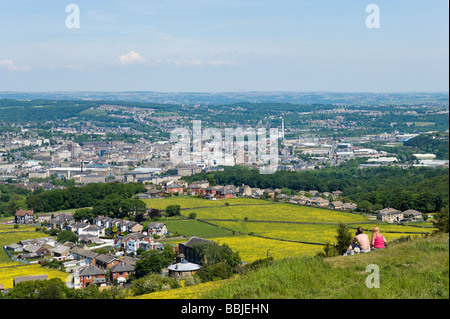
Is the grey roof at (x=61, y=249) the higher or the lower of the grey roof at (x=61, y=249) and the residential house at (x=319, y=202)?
the higher

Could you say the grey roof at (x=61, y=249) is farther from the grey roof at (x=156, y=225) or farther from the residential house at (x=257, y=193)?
the residential house at (x=257, y=193)

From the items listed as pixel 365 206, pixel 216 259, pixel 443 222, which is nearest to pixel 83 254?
pixel 216 259

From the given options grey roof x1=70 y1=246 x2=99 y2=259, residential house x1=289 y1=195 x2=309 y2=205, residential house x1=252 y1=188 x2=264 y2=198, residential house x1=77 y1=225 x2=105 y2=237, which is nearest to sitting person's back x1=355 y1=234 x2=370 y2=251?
grey roof x1=70 y1=246 x2=99 y2=259

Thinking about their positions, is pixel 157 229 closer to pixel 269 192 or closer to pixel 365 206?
pixel 365 206

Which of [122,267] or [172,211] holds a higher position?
[122,267]

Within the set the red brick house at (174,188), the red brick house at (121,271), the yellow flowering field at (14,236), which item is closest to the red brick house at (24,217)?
the yellow flowering field at (14,236)
